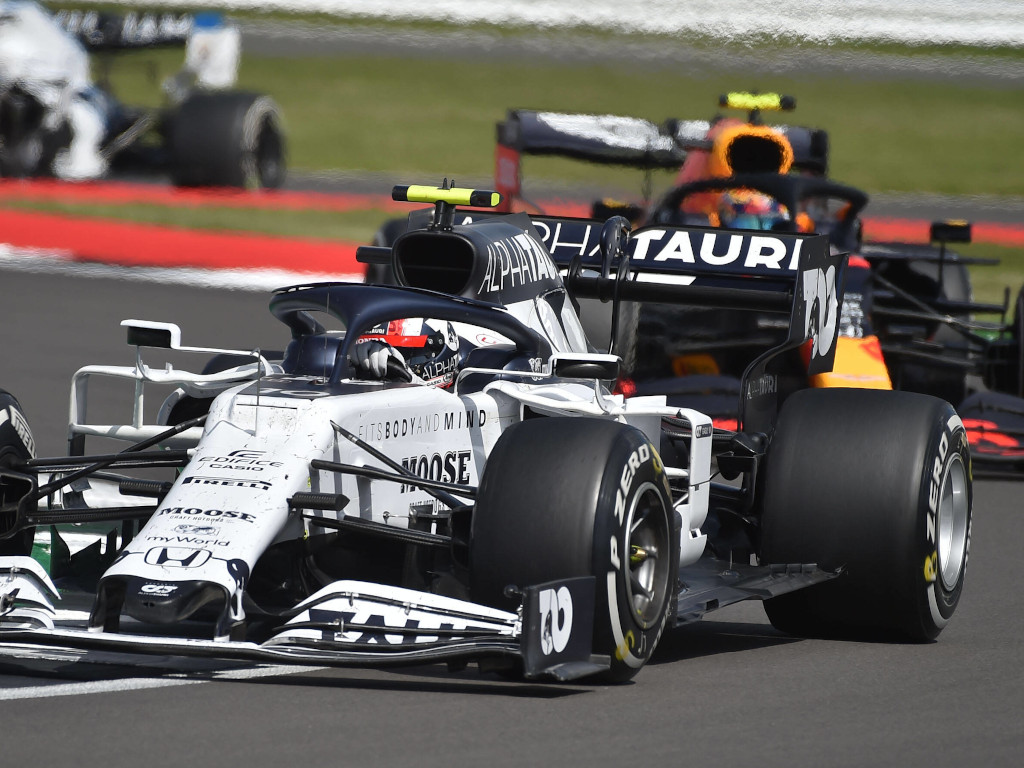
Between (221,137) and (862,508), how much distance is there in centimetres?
1681

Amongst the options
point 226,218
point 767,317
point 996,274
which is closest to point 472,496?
point 767,317

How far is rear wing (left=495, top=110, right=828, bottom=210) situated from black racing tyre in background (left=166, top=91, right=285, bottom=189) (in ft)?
30.1

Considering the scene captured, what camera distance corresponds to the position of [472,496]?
601cm

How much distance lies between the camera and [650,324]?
12031 mm

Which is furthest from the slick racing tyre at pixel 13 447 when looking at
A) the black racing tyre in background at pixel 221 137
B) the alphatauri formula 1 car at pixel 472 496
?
the black racing tyre in background at pixel 221 137

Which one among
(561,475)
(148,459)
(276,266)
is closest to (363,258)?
(148,459)

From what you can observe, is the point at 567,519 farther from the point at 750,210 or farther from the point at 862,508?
the point at 750,210

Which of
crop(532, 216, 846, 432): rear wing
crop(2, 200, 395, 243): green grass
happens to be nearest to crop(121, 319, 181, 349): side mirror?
crop(532, 216, 846, 432): rear wing

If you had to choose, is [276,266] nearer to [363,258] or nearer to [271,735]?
[363,258]

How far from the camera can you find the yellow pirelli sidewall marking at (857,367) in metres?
11.1

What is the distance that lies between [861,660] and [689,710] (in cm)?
126

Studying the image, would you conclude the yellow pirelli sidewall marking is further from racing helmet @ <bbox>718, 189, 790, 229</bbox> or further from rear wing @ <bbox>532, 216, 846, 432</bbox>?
rear wing @ <bbox>532, 216, 846, 432</bbox>

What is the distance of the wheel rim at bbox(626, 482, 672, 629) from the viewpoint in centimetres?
616

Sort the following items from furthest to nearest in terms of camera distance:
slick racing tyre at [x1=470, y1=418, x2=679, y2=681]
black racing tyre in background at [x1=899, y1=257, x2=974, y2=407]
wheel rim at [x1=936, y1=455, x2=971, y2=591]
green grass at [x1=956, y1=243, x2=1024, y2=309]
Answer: green grass at [x1=956, y1=243, x2=1024, y2=309], black racing tyre in background at [x1=899, y1=257, x2=974, y2=407], wheel rim at [x1=936, y1=455, x2=971, y2=591], slick racing tyre at [x1=470, y1=418, x2=679, y2=681]
